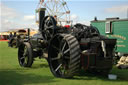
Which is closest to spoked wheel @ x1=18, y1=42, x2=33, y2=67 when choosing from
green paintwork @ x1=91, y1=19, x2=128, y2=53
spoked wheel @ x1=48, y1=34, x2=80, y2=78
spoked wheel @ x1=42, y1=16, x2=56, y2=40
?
spoked wheel @ x1=42, y1=16, x2=56, y2=40

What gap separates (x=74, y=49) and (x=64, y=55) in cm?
73

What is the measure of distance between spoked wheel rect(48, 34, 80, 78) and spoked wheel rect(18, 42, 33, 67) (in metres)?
1.62

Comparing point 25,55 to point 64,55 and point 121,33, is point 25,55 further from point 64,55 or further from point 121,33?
point 121,33

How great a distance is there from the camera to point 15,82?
20.0ft

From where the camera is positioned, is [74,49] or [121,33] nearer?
[74,49]

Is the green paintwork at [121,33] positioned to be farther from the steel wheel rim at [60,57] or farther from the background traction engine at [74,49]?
the steel wheel rim at [60,57]

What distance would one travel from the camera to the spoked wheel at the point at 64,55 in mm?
6059

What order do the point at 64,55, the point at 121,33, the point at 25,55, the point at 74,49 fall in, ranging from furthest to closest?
the point at 121,33
the point at 25,55
the point at 64,55
the point at 74,49

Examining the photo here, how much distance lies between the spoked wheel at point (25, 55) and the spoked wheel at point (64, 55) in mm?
1619

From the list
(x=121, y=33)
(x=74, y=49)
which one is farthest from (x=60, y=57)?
(x=121, y=33)

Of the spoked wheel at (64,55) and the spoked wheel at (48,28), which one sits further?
the spoked wheel at (48,28)

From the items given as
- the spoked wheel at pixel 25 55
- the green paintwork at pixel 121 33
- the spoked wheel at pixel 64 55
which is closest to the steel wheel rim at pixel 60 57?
the spoked wheel at pixel 64 55

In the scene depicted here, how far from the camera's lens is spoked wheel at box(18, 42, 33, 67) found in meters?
8.61

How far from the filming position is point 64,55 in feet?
21.9
